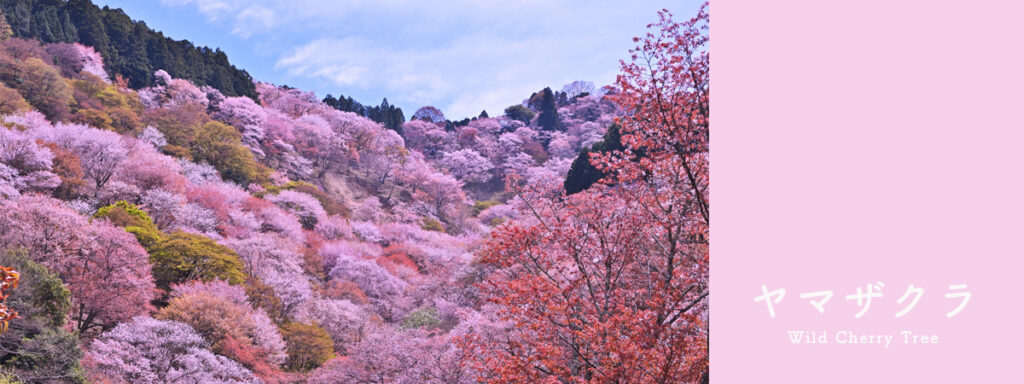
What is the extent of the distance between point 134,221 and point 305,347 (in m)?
6.91

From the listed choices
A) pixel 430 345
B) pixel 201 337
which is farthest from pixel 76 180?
pixel 430 345

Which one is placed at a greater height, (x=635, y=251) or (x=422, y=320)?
(x=635, y=251)

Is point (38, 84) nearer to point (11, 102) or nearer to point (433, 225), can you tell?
point (11, 102)

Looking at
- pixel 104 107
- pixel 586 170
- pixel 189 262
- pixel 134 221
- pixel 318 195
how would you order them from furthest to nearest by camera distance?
pixel 318 195 < pixel 586 170 < pixel 104 107 < pixel 134 221 < pixel 189 262

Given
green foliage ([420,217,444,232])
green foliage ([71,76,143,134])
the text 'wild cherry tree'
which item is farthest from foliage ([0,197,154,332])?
green foliage ([420,217,444,232])

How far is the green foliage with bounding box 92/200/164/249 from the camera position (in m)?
15.4

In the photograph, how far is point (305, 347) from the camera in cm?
1473

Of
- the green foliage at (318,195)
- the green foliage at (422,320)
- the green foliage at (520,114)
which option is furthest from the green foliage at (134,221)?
the green foliage at (520,114)

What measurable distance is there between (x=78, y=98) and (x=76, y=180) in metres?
11.7

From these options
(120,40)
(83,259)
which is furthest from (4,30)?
(83,259)

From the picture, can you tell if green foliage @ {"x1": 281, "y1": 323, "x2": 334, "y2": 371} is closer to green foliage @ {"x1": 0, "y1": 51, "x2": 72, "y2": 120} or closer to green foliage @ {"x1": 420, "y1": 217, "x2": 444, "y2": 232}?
green foliage @ {"x1": 0, "y1": 51, "x2": 72, "y2": 120}

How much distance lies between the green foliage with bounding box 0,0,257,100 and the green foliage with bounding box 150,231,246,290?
2632 centimetres

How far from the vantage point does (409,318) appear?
17609mm

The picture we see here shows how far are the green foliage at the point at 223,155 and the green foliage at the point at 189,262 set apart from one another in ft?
46.2
